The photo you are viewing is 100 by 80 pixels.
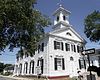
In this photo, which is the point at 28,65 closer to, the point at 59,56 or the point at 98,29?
the point at 59,56

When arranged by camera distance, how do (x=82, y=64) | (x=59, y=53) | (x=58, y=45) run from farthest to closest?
(x=82, y=64) < (x=58, y=45) < (x=59, y=53)

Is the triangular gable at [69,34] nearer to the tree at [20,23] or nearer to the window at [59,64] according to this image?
the window at [59,64]

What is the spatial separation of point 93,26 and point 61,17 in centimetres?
681

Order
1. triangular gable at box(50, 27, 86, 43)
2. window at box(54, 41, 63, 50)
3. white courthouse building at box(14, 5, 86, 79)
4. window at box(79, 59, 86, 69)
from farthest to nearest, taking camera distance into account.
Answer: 1. window at box(79, 59, 86, 69)
2. triangular gable at box(50, 27, 86, 43)
3. window at box(54, 41, 63, 50)
4. white courthouse building at box(14, 5, 86, 79)

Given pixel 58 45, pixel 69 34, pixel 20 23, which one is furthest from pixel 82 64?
pixel 20 23

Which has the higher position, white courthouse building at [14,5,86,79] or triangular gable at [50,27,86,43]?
triangular gable at [50,27,86,43]

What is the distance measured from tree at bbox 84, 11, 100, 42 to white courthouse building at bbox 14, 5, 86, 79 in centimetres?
195

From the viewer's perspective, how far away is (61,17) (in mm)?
34906

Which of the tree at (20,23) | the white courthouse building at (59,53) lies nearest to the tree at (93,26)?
the white courthouse building at (59,53)

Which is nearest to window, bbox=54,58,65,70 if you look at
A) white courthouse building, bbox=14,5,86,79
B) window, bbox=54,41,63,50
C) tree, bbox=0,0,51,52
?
white courthouse building, bbox=14,5,86,79

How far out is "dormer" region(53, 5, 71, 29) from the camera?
3455 centimetres

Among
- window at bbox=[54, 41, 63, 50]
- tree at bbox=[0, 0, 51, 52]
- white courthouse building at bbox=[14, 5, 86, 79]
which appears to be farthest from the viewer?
window at bbox=[54, 41, 63, 50]

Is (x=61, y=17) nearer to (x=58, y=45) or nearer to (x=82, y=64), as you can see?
(x=58, y=45)

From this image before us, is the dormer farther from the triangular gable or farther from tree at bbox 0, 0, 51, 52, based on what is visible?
tree at bbox 0, 0, 51, 52
